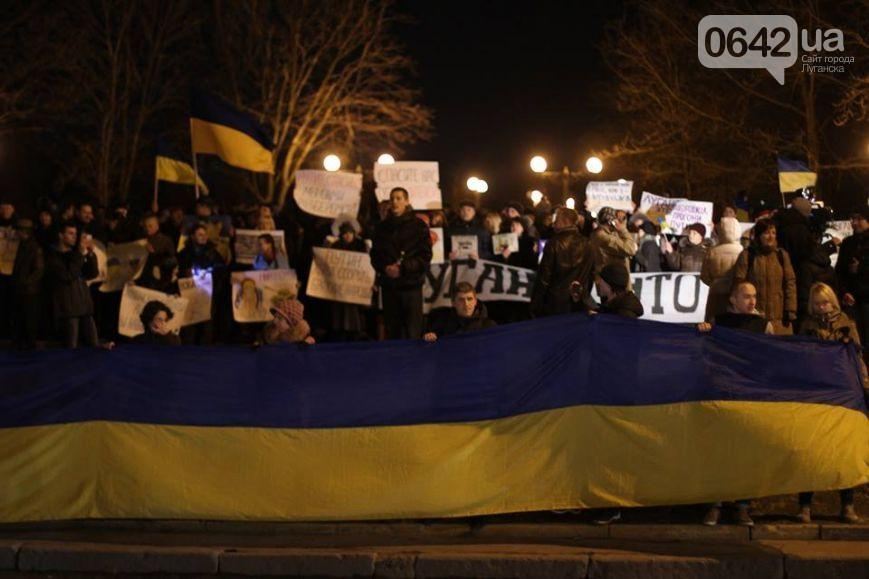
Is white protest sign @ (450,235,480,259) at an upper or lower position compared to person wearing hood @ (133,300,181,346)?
upper

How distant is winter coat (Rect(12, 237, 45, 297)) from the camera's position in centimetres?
1463

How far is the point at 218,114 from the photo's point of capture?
637 inches

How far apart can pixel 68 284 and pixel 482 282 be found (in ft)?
16.3

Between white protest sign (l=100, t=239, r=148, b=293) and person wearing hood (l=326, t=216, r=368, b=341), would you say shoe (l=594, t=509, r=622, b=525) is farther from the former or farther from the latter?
white protest sign (l=100, t=239, r=148, b=293)

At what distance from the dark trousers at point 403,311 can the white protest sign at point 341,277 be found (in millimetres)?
1566

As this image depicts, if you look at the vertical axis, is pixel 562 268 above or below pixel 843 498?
above

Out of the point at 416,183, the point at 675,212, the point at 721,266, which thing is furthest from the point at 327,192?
the point at 721,266

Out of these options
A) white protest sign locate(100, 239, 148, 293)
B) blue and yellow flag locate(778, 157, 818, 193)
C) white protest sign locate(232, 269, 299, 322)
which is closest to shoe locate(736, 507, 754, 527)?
white protest sign locate(232, 269, 299, 322)

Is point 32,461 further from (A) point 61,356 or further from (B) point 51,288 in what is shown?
(B) point 51,288

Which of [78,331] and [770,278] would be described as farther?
[78,331]

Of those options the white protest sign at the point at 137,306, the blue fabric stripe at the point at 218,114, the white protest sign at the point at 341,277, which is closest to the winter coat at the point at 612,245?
the white protest sign at the point at 341,277

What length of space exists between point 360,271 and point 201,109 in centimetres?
349

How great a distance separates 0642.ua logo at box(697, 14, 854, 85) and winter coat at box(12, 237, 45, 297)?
45.9 feet

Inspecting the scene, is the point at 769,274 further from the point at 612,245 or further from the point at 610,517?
the point at 610,517
